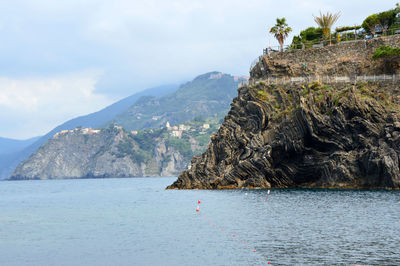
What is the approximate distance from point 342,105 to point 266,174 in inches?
686

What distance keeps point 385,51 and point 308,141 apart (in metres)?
23.5

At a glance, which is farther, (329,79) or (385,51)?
(329,79)

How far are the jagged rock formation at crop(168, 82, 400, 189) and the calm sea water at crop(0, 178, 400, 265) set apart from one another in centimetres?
938

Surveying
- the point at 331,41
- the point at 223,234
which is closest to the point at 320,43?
the point at 331,41

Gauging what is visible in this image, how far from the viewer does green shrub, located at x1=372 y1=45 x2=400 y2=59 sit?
90500mm

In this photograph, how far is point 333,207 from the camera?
5747 centimetres

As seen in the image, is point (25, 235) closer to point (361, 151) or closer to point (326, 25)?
point (361, 151)

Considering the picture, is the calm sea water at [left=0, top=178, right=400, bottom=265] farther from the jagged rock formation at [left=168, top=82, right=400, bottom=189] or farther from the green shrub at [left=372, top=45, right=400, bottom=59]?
the green shrub at [left=372, top=45, right=400, bottom=59]

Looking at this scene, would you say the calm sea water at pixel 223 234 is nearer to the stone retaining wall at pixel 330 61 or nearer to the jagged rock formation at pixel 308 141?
the jagged rock formation at pixel 308 141

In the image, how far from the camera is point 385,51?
9131 centimetres

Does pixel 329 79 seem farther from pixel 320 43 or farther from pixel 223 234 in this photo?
pixel 223 234

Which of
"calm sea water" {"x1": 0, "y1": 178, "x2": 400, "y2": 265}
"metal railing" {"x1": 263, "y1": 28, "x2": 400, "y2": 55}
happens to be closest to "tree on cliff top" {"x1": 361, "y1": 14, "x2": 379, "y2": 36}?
"metal railing" {"x1": 263, "y1": 28, "x2": 400, "y2": 55}

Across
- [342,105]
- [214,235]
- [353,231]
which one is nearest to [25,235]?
[214,235]

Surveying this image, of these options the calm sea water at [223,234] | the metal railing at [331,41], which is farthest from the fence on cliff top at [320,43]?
the calm sea water at [223,234]
